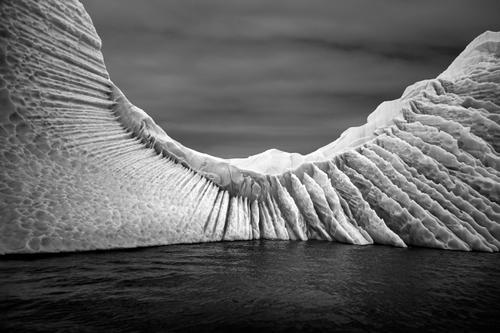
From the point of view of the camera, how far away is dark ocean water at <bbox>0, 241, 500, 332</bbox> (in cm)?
241

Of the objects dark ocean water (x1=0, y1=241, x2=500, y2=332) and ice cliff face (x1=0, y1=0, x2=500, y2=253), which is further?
ice cliff face (x1=0, y1=0, x2=500, y2=253)

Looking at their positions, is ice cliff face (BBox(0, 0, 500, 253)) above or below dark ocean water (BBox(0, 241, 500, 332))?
above

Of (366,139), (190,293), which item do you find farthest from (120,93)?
(366,139)

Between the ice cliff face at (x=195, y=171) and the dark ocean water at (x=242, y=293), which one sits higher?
the ice cliff face at (x=195, y=171)

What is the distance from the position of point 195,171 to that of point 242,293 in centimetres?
467

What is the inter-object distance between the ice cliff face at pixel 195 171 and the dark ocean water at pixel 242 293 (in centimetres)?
95

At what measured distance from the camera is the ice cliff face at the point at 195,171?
15.9ft

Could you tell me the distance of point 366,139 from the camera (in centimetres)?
812

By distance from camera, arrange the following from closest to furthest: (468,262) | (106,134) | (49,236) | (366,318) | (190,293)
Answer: (366,318)
(190,293)
(49,236)
(468,262)
(106,134)

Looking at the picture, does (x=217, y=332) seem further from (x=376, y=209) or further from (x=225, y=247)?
(x=376, y=209)

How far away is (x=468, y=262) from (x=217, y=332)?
14.5 ft

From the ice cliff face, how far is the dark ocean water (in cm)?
95

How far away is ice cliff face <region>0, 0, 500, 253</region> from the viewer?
15.9 feet

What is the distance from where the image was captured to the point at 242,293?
3.11 meters
